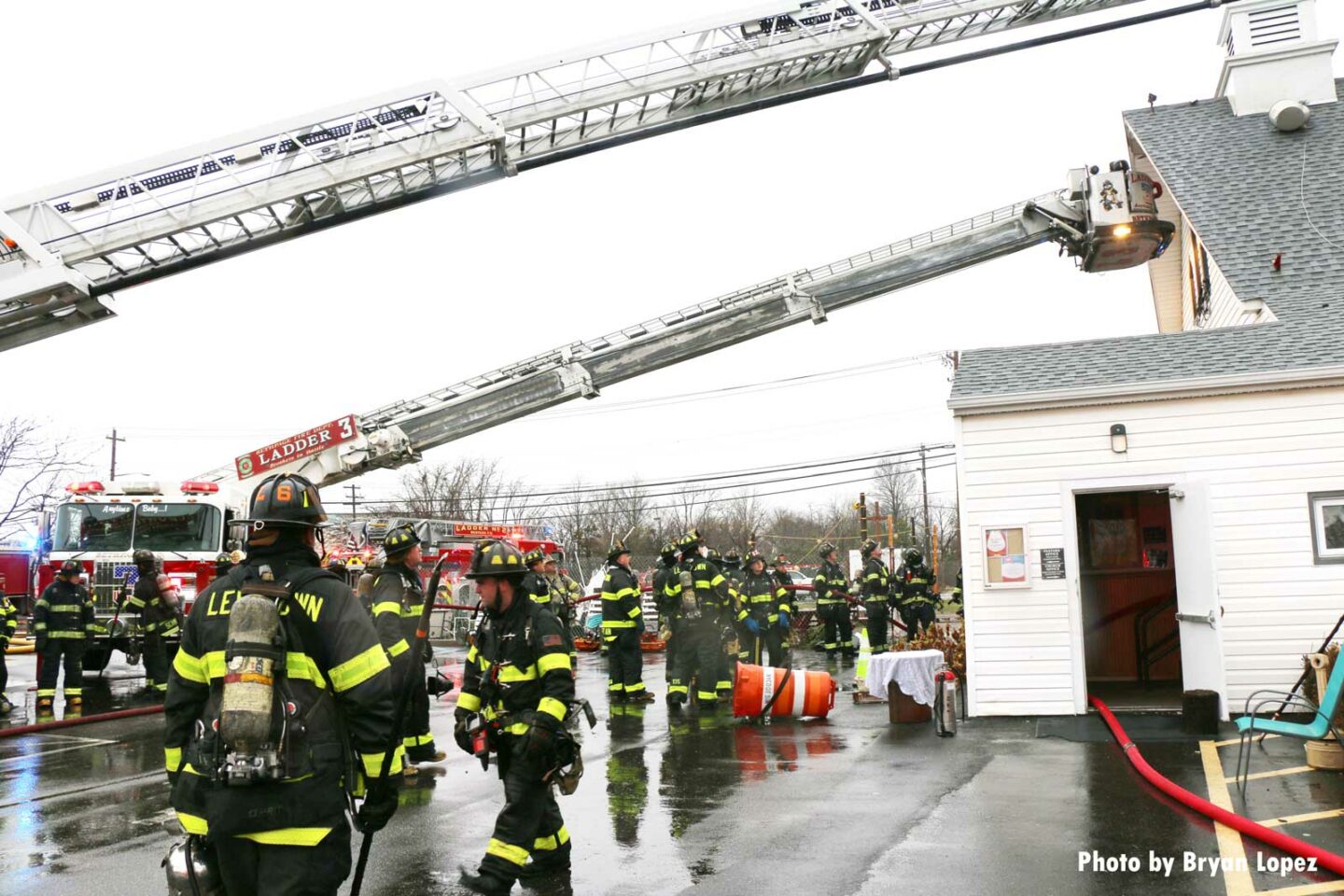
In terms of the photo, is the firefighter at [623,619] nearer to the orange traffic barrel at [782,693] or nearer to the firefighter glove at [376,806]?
the orange traffic barrel at [782,693]

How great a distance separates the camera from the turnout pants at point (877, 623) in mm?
16470

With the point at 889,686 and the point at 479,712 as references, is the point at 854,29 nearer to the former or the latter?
the point at 889,686

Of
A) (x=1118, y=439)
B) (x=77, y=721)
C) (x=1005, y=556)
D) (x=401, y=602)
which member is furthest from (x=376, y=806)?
(x=77, y=721)

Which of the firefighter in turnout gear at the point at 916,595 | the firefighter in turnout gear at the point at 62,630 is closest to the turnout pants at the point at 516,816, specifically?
the firefighter in turnout gear at the point at 62,630

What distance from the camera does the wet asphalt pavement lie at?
Answer: 5.63 m

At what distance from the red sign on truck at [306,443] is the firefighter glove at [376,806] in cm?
1170

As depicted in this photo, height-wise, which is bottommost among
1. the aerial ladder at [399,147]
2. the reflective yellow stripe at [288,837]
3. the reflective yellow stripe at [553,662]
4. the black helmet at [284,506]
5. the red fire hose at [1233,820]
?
the red fire hose at [1233,820]

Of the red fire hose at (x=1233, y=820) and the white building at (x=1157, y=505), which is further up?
the white building at (x=1157, y=505)

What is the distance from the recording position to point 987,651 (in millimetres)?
10570

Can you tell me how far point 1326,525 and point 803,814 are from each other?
6416mm

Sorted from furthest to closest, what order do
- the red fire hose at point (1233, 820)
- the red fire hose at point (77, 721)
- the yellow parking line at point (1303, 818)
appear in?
the red fire hose at point (77, 721) < the yellow parking line at point (1303, 818) < the red fire hose at point (1233, 820)

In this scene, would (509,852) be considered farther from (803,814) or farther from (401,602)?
(401,602)

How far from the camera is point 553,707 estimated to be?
17.5 ft

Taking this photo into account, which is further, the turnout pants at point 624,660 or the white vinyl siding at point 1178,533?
the turnout pants at point 624,660
